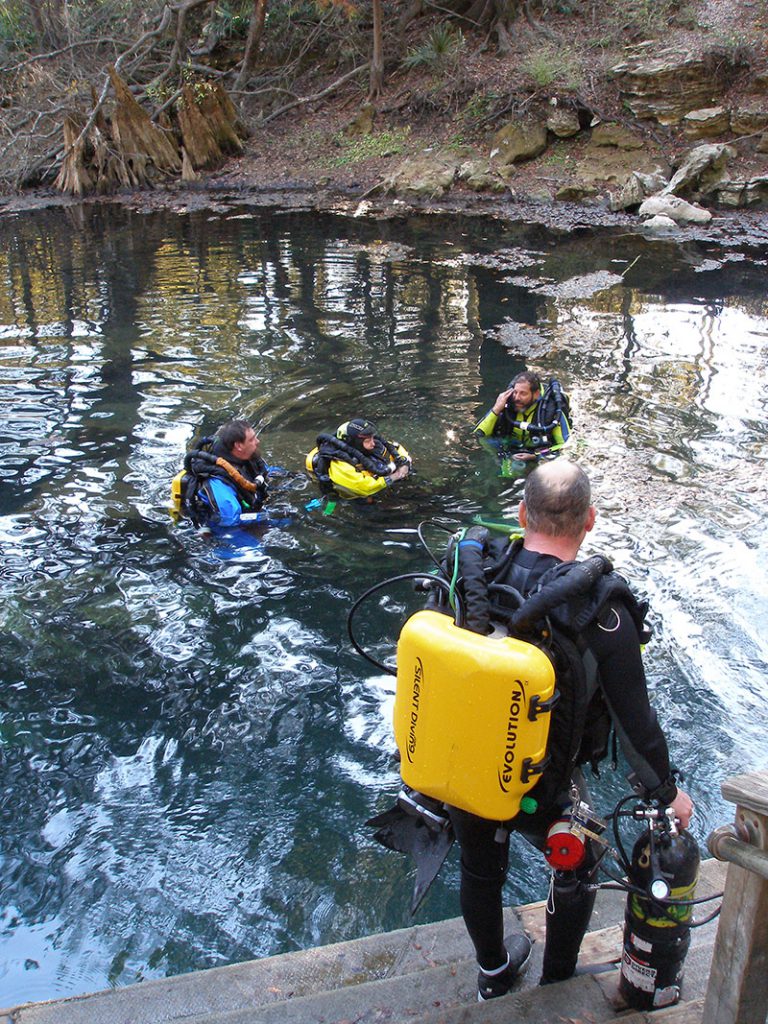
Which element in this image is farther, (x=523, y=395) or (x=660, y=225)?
(x=660, y=225)

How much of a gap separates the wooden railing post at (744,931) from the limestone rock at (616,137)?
762 inches

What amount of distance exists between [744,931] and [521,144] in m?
20.2

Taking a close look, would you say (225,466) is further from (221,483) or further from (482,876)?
(482,876)

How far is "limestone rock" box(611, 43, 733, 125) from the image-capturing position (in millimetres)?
18438

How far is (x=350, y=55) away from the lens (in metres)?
24.3

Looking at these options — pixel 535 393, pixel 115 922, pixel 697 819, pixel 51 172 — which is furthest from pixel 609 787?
pixel 51 172

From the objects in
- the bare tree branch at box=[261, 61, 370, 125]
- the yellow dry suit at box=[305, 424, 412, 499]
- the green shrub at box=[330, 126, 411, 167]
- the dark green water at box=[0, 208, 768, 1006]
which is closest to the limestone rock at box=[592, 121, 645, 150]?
the green shrub at box=[330, 126, 411, 167]

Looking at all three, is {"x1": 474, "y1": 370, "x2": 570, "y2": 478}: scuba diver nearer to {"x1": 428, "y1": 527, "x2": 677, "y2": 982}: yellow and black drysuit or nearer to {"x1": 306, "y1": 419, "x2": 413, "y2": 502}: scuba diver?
{"x1": 306, "y1": 419, "x2": 413, "y2": 502}: scuba diver

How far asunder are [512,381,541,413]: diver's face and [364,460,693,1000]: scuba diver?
197 inches

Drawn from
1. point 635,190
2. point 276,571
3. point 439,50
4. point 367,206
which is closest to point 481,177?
point 367,206

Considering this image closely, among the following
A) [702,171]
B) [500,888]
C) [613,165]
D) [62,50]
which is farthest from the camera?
[62,50]

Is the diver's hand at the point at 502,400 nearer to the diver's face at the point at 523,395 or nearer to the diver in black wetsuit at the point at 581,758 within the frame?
the diver's face at the point at 523,395

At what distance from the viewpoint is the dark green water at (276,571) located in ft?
11.7

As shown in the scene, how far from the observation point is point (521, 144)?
19.6 metres
